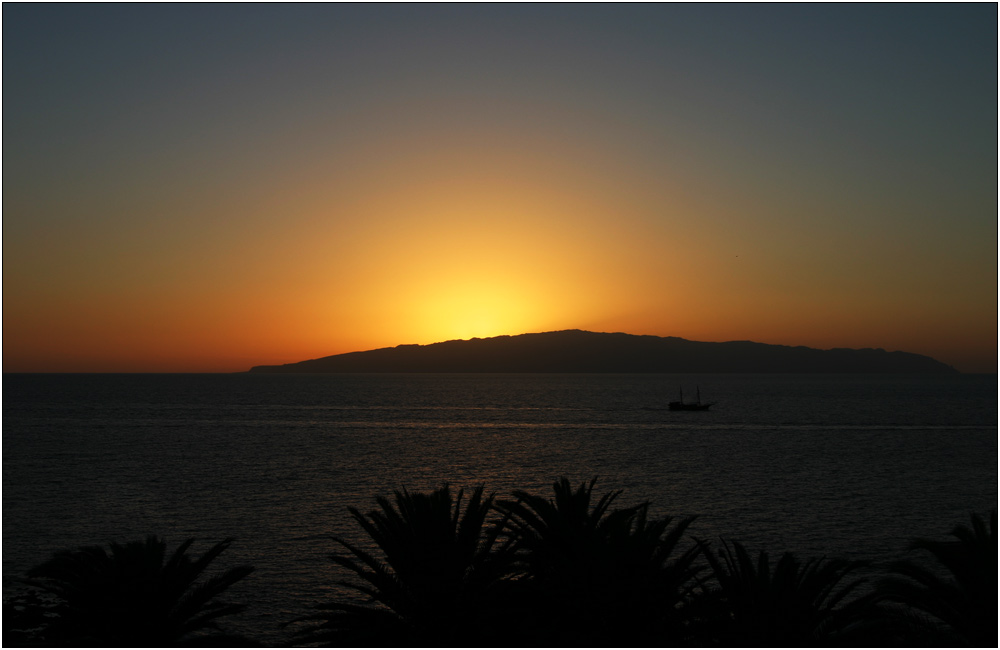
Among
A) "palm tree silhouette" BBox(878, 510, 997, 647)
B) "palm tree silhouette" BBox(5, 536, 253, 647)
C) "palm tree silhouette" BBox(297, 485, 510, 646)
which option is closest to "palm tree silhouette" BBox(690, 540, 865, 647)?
"palm tree silhouette" BBox(878, 510, 997, 647)

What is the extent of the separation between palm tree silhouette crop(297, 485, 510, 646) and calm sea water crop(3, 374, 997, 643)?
17705mm

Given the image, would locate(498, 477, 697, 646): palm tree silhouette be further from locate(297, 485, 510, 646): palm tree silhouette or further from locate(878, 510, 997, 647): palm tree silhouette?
locate(878, 510, 997, 647): palm tree silhouette

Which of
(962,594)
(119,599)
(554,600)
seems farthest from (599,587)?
(119,599)

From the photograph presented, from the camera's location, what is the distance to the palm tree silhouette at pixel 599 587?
1697cm

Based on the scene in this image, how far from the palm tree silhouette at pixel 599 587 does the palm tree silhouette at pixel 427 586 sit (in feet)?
3.53

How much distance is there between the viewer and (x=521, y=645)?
17.2m

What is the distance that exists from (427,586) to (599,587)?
3.98 metres

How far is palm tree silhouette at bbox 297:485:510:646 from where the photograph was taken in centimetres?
1714

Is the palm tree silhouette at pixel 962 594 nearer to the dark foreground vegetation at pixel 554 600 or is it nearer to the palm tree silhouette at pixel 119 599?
the dark foreground vegetation at pixel 554 600

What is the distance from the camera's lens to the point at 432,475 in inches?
3162

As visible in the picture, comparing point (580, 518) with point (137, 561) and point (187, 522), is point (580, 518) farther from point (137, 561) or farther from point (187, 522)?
point (187, 522)

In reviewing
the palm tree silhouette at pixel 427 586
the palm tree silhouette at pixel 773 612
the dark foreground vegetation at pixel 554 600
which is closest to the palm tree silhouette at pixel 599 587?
the dark foreground vegetation at pixel 554 600

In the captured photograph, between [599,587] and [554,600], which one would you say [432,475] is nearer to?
[554,600]

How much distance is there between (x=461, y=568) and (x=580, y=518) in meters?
3.39
